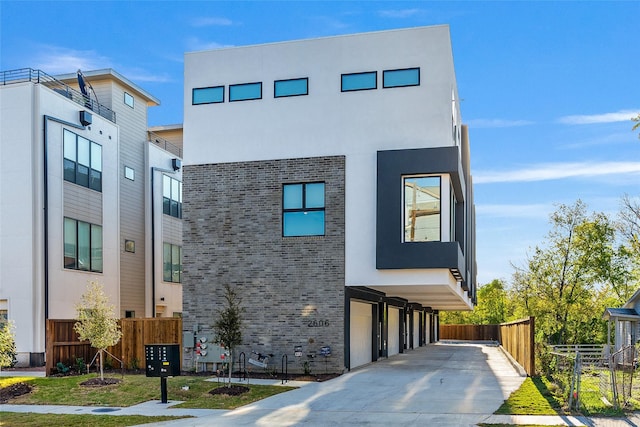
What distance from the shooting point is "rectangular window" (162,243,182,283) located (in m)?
35.5

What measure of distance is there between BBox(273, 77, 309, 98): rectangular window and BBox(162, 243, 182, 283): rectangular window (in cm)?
1607

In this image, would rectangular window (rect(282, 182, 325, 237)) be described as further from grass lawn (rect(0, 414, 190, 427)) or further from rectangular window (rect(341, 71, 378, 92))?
grass lawn (rect(0, 414, 190, 427))

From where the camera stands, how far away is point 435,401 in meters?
14.7

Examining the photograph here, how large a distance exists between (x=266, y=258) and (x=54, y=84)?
15.8 meters

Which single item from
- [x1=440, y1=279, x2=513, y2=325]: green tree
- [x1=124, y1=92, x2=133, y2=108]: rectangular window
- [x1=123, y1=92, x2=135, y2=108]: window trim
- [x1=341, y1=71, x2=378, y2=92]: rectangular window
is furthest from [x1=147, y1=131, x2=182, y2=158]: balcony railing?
[x1=440, y1=279, x2=513, y2=325]: green tree

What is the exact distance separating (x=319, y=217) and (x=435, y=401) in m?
8.14

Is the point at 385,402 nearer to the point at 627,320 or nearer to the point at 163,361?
the point at 163,361

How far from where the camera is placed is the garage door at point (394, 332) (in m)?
32.0

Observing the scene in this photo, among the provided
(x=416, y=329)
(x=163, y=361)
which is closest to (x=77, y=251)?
(x=163, y=361)

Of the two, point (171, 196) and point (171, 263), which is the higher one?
point (171, 196)

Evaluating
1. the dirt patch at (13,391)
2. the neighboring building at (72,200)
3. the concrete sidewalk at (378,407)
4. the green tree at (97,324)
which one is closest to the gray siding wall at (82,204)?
the neighboring building at (72,200)

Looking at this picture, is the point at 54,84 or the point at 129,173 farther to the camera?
the point at 129,173

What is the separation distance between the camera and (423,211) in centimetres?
2039

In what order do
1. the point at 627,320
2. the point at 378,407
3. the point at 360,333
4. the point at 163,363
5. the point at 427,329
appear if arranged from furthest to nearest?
the point at 427,329, the point at 627,320, the point at 360,333, the point at 163,363, the point at 378,407
